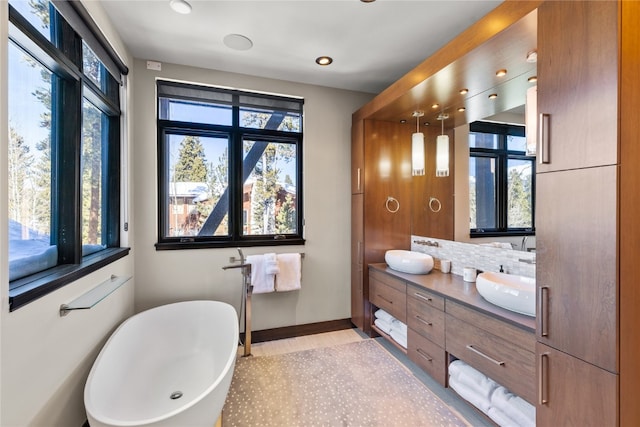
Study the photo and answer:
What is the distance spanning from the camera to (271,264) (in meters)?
2.72

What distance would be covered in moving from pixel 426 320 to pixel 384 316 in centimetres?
68

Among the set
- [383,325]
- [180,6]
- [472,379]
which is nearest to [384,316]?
[383,325]

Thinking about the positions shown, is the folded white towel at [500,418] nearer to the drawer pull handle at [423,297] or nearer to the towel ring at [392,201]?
the drawer pull handle at [423,297]

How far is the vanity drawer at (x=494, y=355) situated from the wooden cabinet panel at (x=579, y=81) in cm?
92

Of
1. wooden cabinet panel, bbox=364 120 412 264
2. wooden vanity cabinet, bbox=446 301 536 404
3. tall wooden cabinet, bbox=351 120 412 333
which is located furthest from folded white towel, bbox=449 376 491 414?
wooden cabinet panel, bbox=364 120 412 264

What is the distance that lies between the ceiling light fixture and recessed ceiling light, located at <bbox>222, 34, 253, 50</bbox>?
342 mm

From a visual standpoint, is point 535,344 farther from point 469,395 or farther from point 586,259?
point 469,395

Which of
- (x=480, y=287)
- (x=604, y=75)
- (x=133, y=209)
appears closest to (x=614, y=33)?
(x=604, y=75)

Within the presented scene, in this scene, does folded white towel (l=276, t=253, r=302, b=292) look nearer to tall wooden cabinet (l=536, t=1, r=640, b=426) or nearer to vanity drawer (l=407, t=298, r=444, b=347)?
vanity drawer (l=407, t=298, r=444, b=347)

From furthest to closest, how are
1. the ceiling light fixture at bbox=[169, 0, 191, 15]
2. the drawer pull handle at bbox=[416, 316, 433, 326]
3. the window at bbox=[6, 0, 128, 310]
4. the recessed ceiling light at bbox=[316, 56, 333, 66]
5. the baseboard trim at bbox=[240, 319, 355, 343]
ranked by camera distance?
the baseboard trim at bbox=[240, 319, 355, 343] < the recessed ceiling light at bbox=[316, 56, 333, 66] < the drawer pull handle at bbox=[416, 316, 433, 326] < the ceiling light fixture at bbox=[169, 0, 191, 15] < the window at bbox=[6, 0, 128, 310]

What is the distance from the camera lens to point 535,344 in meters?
1.34

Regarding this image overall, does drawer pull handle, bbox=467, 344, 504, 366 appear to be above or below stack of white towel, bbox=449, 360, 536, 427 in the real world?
above

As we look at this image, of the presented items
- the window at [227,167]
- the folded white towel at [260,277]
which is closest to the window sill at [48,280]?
the window at [227,167]

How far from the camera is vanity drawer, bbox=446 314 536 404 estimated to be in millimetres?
1389
